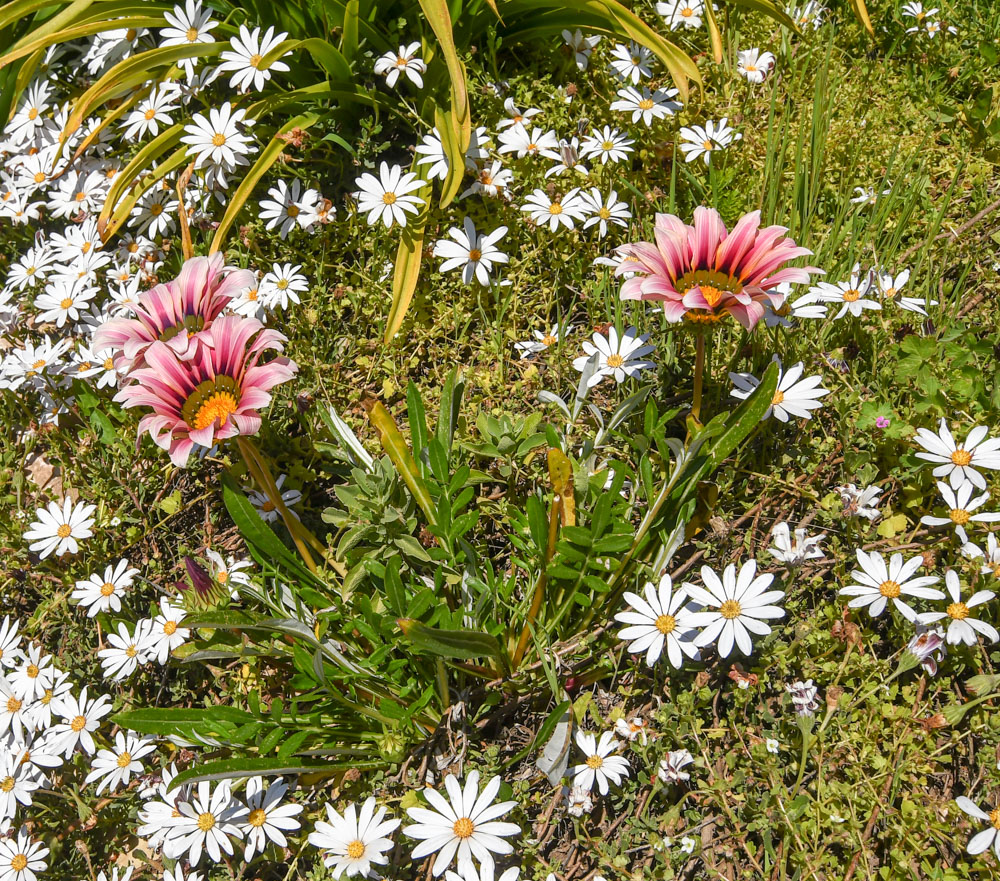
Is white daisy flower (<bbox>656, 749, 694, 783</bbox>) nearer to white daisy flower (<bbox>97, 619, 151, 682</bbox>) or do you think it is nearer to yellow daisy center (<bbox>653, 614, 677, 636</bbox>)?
yellow daisy center (<bbox>653, 614, 677, 636</bbox>)

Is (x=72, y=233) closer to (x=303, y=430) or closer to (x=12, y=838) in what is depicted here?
(x=303, y=430)

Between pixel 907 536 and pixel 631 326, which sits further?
pixel 631 326

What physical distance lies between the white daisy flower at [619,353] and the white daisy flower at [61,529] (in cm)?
136

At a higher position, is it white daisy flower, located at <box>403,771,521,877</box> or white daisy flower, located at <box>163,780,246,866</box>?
white daisy flower, located at <box>163,780,246,866</box>

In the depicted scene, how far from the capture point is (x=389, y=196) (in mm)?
2211

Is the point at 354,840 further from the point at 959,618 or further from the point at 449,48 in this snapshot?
the point at 449,48

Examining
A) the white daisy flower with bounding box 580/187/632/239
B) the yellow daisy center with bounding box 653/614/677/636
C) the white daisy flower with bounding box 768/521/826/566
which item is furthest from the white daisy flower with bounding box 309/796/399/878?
the white daisy flower with bounding box 580/187/632/239

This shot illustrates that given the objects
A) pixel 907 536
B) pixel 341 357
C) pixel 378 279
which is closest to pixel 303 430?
Answer: pixel 341 357

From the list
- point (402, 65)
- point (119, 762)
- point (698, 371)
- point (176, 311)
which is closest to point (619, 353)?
point (698, 371)

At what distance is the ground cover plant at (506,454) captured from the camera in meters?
1.56

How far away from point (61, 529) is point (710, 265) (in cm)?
177

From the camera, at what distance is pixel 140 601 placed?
213 centimetres

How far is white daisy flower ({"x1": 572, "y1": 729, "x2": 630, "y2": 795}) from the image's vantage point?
156 centimetres

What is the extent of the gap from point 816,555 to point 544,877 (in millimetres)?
840
